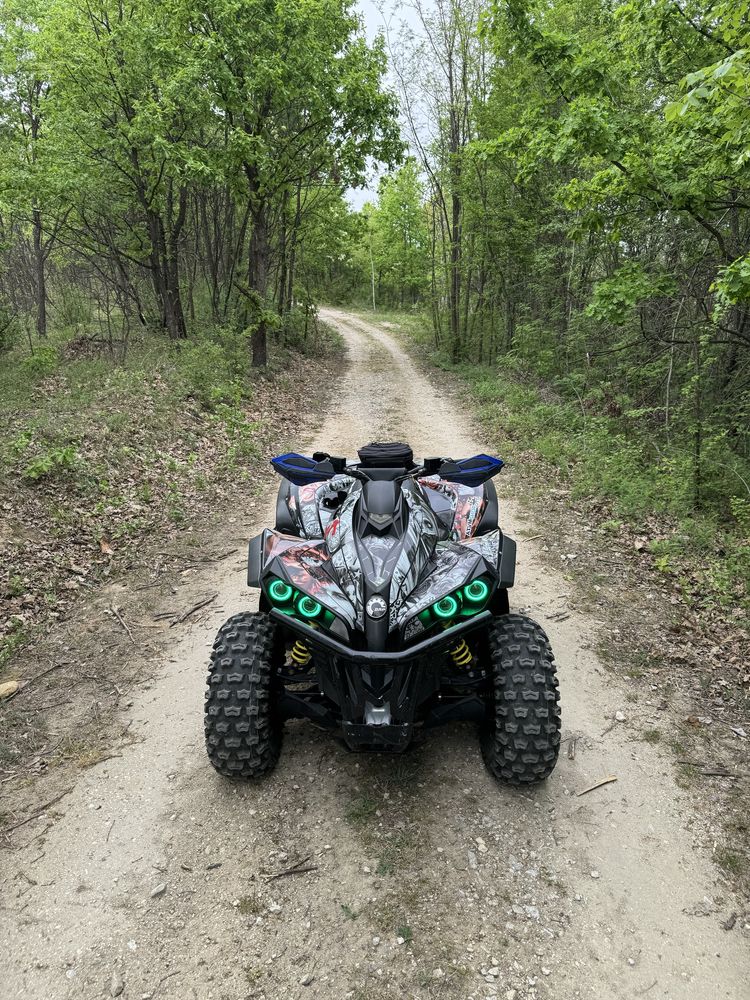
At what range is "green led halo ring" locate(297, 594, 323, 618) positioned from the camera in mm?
2656

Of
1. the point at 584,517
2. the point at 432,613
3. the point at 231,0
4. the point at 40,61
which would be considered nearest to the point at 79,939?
the point at 432,613

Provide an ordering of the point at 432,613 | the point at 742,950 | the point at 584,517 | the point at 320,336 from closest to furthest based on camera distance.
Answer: the point at 742,950 → the point at 432,613 → the point at 584,517 → the point at 320,336

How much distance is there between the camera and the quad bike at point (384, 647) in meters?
2.64

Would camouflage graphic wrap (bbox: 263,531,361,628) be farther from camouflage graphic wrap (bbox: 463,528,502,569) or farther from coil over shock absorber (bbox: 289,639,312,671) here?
camouflage graphic wrap (bbox: 463,528,502,569)

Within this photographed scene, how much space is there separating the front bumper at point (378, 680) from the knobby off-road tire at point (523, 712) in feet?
1.55

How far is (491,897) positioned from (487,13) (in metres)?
8.12

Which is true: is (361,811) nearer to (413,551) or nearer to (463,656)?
(463,656)

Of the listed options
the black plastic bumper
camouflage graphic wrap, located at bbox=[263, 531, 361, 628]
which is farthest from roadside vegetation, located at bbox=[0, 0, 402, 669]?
the black plastic bumper

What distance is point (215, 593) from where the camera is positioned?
221 inches

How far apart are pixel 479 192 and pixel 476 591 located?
17.2 metres

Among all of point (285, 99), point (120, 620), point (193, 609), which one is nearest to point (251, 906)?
point (193, 609)

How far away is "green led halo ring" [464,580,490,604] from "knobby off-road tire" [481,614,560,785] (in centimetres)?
57

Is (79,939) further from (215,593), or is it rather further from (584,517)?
(584,517)

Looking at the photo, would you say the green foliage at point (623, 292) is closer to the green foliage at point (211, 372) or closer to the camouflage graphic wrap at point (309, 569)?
the camouflage graphic wrap at point (309, 569)
